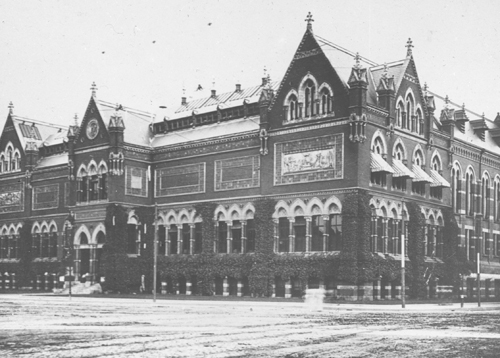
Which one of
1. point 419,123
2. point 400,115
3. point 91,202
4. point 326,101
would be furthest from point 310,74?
point 91,202

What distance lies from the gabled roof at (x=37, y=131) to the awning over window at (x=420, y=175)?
1455 inches

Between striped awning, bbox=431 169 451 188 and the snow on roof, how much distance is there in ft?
48.0

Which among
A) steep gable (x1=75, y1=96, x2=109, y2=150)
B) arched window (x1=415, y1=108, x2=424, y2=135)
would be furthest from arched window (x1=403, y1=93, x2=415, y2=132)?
steep gable (x1=75, y1=96, x2=109, y2=150)

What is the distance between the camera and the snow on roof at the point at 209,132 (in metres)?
56.2

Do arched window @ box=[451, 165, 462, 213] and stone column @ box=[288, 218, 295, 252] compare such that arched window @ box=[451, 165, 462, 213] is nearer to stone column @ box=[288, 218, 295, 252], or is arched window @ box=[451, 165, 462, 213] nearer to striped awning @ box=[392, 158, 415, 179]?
striped awning @ box=[392, 158, 415, 179]

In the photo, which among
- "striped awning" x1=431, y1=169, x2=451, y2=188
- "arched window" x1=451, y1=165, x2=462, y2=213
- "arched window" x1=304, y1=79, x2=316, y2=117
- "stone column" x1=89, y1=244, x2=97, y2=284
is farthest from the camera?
"stone column" x1=89, y1=244, x2=97, y2=284

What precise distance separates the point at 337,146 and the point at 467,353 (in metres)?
33.3

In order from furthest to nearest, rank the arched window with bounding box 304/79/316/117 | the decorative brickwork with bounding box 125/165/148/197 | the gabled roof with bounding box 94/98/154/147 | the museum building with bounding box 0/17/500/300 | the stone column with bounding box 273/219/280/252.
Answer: the gabled roof with bounding box 94/98/154/147
the decorative brickwork with bounding box 125/165/148/197
the stone column with bounding box 273/219/280/252
the arched window with bounding box 304/79/316/117
the museum building with bounding box 0/17/500/300

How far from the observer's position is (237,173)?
55.1 m

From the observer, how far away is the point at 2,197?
75062 millimetres

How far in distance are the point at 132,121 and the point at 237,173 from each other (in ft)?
47.3

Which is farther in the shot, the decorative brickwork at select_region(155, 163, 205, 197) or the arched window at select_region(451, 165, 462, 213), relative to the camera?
the arched window at select_region(451, 165, 462, 213)

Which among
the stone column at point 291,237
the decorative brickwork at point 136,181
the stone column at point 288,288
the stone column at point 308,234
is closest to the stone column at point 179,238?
the decorative brickwork at point 136,181

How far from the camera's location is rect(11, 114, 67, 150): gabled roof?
243ft
